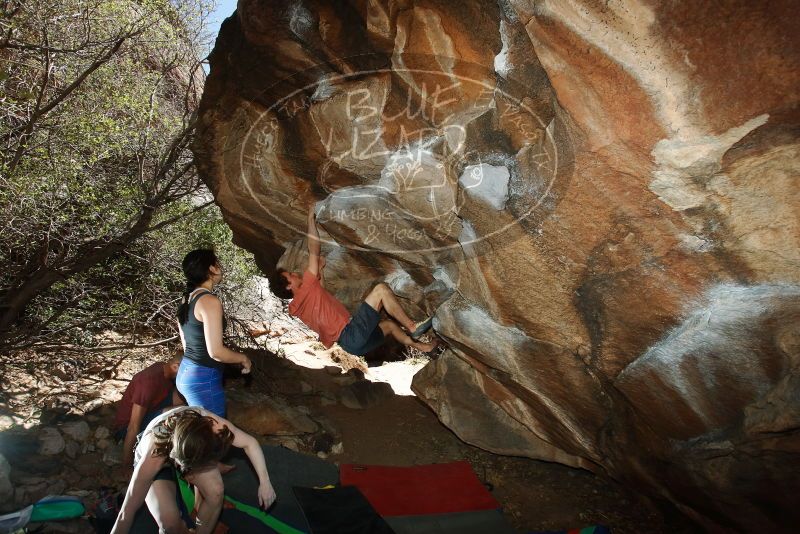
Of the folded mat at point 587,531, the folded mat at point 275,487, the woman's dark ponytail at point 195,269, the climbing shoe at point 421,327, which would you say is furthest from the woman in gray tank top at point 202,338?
the folded mat at point 587,531

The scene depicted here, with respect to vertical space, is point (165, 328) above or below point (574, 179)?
above

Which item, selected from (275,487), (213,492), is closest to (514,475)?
(275,487)

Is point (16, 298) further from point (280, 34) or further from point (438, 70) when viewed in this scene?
point (438, 70)

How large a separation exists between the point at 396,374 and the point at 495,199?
505cm

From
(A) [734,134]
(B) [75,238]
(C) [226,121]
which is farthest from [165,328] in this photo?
(A) [734,134]

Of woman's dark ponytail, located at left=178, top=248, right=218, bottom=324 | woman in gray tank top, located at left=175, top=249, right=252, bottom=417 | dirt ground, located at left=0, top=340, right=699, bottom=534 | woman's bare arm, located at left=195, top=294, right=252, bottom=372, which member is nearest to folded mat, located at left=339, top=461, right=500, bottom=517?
dirt ground, located at left=0, top=340, right=699, bottom=534

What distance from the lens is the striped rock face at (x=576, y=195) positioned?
87.0 inches

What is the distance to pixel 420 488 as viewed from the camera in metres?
4.05

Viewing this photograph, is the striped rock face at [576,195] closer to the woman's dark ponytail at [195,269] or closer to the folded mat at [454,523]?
the folded mat at [454,523]

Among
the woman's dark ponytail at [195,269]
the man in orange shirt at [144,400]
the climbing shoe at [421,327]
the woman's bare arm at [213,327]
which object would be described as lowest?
the man in orange shirt at [144,400]

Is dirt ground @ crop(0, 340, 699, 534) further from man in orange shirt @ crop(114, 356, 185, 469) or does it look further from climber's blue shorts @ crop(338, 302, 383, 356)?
climber's blue shorts @ crop(338, 302, 383, 356)

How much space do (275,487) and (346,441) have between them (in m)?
1.13

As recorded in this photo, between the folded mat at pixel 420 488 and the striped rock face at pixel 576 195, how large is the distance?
0.44 m

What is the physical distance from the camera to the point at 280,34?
3.73 m
